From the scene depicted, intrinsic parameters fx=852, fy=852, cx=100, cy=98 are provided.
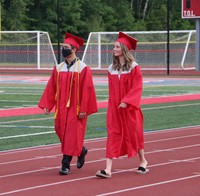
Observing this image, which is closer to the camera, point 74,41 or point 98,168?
point 74,41

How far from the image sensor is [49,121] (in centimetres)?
1953

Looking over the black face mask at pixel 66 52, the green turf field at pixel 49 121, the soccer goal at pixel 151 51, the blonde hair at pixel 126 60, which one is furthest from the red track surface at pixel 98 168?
the soccer goal at pixel 151 51

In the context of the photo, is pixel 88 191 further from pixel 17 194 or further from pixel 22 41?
pixel 22 41

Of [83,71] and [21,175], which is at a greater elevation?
[83,71]

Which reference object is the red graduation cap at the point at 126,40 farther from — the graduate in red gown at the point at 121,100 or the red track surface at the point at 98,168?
the red track surface at the point at 98,168

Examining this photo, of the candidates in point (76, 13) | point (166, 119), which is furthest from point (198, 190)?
point (76, 13)

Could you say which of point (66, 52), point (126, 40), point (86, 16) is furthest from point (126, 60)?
point (86, 16)

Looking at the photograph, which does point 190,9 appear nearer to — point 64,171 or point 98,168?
point 98,168

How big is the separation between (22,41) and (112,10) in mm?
28595

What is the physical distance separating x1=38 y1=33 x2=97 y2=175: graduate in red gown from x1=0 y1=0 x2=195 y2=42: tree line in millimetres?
58285

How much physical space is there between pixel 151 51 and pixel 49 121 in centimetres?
3461

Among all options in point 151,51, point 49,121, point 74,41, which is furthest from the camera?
point 151,51

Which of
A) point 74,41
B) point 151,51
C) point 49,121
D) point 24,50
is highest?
point 74,41

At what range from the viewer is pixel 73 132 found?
11.3 metres
